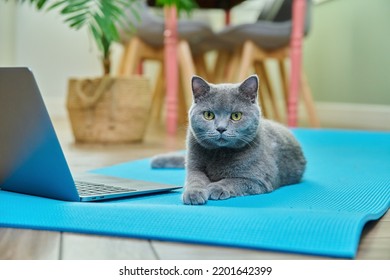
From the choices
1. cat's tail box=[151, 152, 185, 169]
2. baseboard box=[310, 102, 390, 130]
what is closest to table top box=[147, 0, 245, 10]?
baseboard box=[310, 102, 390, 130]

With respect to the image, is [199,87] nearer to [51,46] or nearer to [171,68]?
[171,68]

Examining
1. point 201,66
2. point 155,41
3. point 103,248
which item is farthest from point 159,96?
point 103,248

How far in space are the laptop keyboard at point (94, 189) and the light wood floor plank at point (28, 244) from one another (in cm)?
26

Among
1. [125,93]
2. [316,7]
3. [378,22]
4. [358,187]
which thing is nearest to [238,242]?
[358,187]

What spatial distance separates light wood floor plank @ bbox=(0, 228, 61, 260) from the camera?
95cm

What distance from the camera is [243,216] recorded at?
1.11m

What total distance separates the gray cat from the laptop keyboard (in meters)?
0.17

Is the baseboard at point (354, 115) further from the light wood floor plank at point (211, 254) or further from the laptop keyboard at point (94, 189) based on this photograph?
the light wood floor plank at point (211, 254)

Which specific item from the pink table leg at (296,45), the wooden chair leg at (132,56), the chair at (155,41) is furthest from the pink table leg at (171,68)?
the pink table leg at (296,45)

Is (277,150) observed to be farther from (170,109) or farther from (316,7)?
(316,7)

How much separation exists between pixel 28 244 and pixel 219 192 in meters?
0.45

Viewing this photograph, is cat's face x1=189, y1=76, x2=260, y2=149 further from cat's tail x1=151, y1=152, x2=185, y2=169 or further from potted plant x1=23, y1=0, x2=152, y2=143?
potted plant x1=23, y1=0, x2=152, y2=143

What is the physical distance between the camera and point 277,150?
1.53 metres

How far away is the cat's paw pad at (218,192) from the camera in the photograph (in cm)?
131
